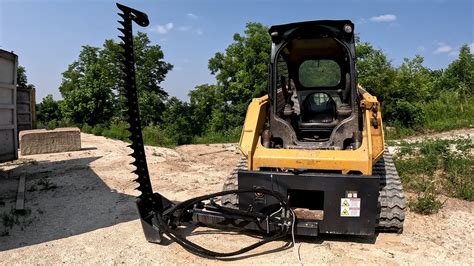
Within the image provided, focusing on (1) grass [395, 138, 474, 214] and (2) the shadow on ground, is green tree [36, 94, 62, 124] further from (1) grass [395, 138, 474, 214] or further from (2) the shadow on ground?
(1) grass [395, 138, 474, 214]

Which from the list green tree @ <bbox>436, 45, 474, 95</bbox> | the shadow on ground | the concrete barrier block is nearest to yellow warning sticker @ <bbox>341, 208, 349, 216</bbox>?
the shadow on ground

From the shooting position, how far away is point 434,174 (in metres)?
7.46

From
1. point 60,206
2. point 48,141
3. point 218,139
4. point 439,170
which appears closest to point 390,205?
point 439,170

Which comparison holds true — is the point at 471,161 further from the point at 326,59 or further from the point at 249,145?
the point at 249,145

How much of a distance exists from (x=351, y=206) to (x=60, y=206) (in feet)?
14.3

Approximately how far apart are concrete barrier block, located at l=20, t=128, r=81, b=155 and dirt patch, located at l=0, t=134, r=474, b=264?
3.76 meters

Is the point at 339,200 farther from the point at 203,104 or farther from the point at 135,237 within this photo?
the point at 203,104

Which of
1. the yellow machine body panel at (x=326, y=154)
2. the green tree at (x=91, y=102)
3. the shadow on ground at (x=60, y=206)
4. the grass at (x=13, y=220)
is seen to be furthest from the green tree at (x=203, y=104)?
the yellow machine body panel at (x=326, y=154)

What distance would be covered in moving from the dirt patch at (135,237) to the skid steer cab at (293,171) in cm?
19

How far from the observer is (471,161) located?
7.81m

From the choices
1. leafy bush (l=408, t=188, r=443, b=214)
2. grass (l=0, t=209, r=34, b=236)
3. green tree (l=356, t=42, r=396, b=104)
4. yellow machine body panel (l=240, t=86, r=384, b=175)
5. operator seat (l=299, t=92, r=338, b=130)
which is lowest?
grass (l=0, t=209, r=34, b=236)

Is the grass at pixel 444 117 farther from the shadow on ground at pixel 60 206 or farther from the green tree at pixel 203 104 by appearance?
the green tree at pixel 203 104

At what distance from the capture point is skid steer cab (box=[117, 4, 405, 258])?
4293 mm

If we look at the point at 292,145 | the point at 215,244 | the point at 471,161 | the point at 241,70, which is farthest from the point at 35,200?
the point at 241,70
